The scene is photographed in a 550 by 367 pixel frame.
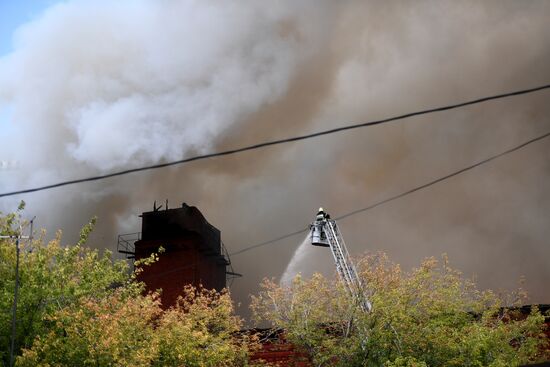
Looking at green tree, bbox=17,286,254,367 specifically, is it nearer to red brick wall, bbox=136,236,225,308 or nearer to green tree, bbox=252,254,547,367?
green tree, bbox=252,254,547,367

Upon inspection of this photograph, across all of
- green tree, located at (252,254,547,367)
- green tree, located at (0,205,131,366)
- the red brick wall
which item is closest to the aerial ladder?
green tree, located at (252,254,547,367)

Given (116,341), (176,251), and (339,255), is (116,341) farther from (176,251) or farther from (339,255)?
(176,251)

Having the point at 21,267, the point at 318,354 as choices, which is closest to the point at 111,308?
the point at 21,267

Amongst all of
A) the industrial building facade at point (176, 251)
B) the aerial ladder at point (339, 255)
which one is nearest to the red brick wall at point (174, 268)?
the industrial building facade at point (176, 251)

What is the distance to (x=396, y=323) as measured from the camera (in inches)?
849

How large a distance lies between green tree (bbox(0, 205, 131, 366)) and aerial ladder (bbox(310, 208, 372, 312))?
9631 millimetres

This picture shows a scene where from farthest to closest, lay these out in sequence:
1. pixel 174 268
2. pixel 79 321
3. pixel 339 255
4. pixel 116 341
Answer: pixel 174 268 → pixel 339 255 → pixel 79 321 → pixel 116 341

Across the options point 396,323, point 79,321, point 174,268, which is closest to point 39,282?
point 79,321

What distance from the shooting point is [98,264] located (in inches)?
849

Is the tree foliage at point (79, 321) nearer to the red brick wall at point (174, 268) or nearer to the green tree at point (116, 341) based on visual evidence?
the green tree at point (116, 341)

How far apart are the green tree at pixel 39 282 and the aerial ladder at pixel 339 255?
379 inches

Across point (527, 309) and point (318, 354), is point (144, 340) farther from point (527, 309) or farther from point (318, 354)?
point (527, 309)

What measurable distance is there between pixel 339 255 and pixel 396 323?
547 cm

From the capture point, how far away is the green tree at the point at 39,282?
18.6 m
